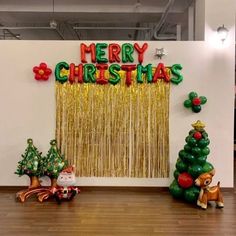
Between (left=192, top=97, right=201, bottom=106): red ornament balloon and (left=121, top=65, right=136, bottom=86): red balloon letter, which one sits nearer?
(left=192, top=97, right=201, bottom=106): red ornament balloon

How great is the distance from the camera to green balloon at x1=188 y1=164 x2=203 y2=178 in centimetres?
453

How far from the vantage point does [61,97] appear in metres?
5.22

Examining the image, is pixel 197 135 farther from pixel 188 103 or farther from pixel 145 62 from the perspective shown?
pixel 145 62

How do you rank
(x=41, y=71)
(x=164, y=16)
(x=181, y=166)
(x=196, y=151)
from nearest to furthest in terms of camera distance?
(x=196, y=151), (x=181, y=166), (x=41, y=71), (x=164, y=16)

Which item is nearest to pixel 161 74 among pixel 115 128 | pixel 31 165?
pixel 115 128

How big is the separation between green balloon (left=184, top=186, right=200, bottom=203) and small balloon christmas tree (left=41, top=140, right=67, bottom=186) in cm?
183

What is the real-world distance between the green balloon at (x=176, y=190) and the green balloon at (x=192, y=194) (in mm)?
138

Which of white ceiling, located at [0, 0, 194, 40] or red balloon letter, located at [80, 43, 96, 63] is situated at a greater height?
white ceiling, located at [0, 0, 194, 40]

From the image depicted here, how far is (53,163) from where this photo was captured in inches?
191

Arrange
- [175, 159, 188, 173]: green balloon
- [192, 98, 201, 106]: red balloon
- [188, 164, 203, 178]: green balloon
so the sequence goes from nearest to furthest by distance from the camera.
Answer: [188, 164, 203, 178]: green balloon, [175, 159, 188, 173]: green balloon, [192, 98, 201, 106]: red balloon

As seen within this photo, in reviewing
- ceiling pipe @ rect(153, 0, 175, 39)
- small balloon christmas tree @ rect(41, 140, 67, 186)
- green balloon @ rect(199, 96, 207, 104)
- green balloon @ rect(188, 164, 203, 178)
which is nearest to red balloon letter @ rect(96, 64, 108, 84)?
small balloon christmas tree @ rect(41, 140, 67, 186)

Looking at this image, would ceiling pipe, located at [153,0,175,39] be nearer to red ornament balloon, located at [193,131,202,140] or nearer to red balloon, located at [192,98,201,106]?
red balloon, located at [192,98,201,106]

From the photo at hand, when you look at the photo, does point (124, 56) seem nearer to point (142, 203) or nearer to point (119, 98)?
point (119, 98)

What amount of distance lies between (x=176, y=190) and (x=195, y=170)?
462mm
